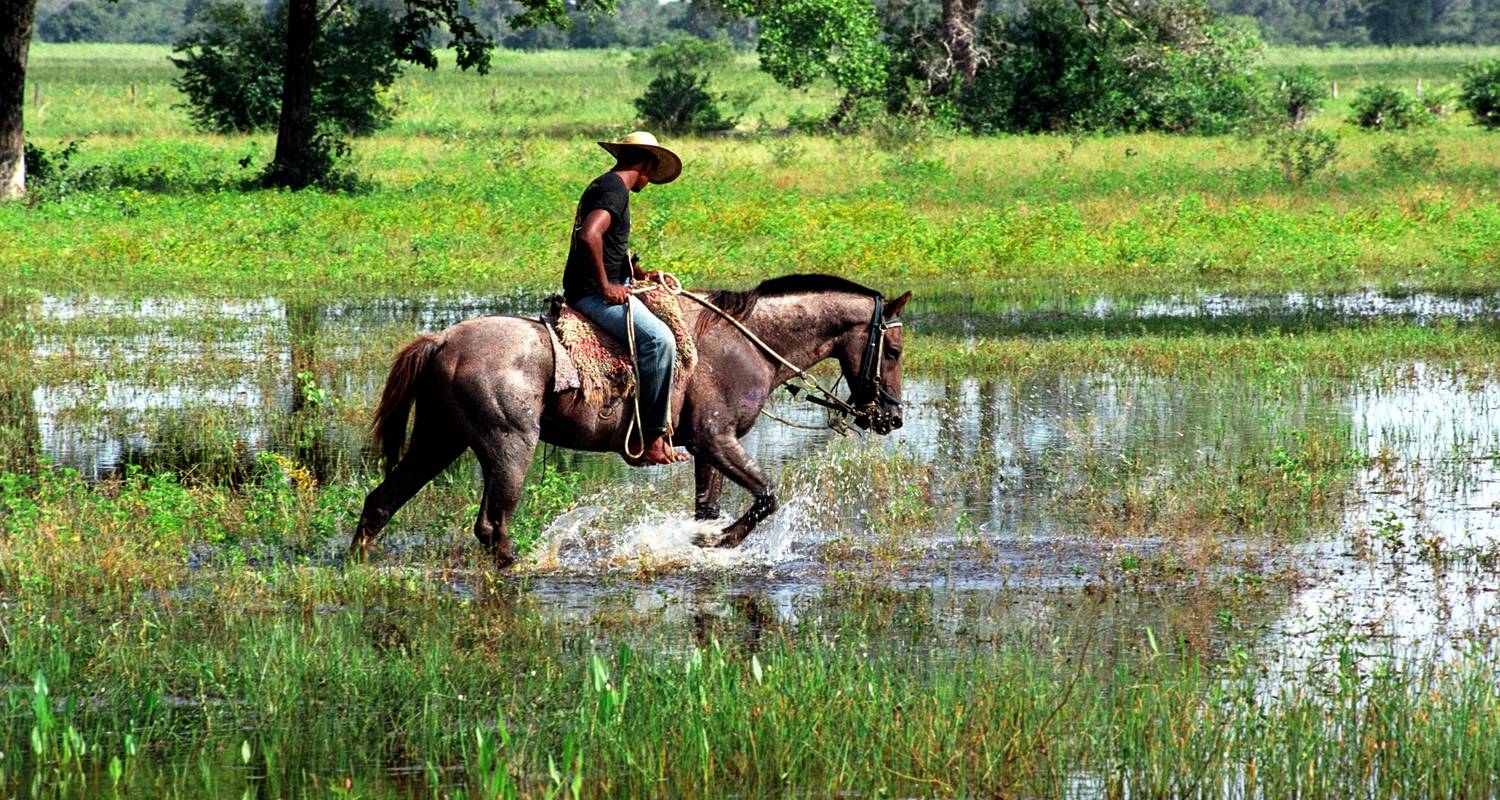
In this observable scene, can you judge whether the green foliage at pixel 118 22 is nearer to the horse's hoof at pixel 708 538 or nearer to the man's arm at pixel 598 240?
the horse's hoof at pixel 708 538

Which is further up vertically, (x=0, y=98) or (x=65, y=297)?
(x=0, y=98)

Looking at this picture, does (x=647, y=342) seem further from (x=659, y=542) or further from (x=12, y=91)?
(x=12, y=91)

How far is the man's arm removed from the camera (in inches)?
344

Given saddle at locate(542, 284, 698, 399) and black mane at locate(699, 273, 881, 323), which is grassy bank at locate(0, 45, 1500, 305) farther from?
saddle at locate(542, 284, 698, 399)

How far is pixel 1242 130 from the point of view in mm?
38781

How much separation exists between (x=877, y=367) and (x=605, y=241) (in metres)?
1.76

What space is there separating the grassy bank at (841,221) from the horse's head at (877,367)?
34.8ft

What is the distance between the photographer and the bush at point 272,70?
38.1m

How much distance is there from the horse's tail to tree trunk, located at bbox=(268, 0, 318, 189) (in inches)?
874

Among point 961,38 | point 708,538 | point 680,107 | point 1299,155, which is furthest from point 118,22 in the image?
point 708,538

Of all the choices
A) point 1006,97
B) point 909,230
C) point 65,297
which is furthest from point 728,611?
point 1006,97

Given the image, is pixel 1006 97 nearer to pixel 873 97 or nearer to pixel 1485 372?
pixel 873 97

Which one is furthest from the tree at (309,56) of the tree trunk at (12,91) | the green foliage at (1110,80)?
the green foliage at (1110,80)

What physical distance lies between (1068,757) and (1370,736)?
97 centimetres
